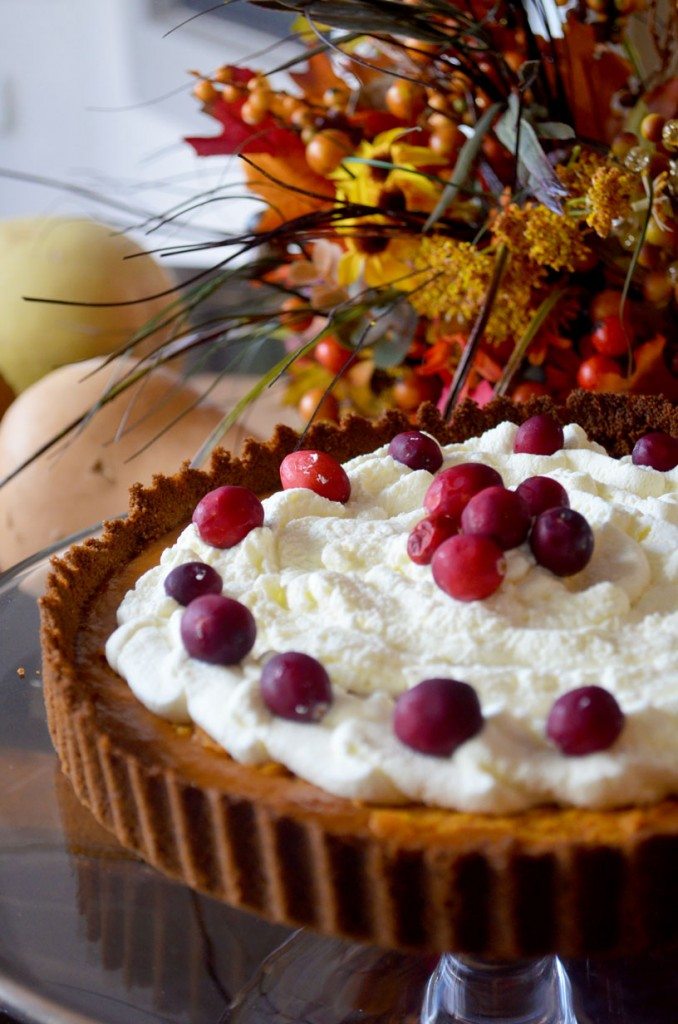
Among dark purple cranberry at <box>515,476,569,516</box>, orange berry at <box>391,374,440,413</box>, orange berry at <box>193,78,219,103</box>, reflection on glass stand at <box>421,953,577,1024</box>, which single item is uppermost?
orange berry at <box>193,78,219,103</box>

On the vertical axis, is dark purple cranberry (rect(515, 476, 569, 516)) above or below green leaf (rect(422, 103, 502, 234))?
below

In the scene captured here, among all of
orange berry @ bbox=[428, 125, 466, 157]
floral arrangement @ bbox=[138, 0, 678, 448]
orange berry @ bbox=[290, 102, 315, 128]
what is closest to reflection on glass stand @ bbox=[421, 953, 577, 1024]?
floral arrangement @ bbox=[138, 0, 678, 448]

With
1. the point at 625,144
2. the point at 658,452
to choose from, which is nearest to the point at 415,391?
the point at 625,144

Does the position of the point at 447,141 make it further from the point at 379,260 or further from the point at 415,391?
the point at 415,391

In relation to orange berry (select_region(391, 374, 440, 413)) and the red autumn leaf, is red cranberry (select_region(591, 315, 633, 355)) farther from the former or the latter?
the red autumn leaf

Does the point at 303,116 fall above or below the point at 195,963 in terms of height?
above

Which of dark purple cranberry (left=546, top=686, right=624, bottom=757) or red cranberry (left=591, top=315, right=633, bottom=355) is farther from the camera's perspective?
red cranberry (left=591, top=315, right=633, bottom=355)
